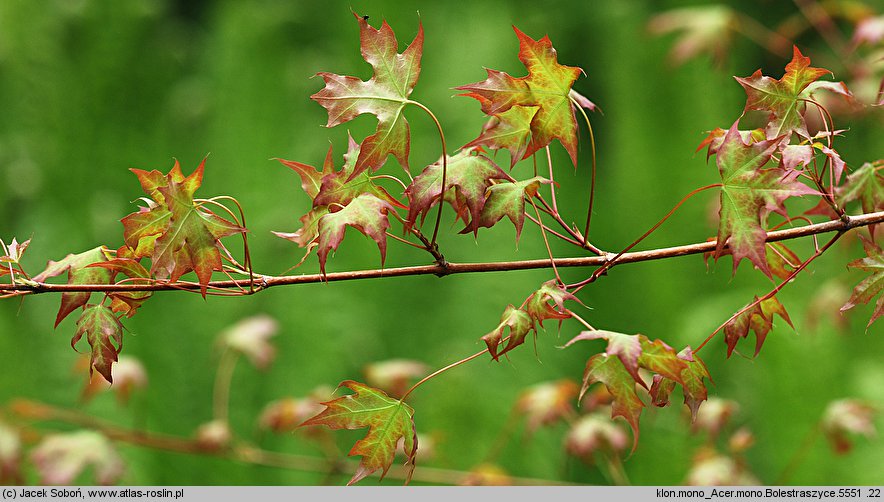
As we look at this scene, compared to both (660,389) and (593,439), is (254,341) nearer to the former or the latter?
(593,439)

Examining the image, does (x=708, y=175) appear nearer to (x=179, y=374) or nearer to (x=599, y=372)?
(x=179, y=374)

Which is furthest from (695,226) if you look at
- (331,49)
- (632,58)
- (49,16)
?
(49,16)

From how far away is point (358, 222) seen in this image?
379 mm

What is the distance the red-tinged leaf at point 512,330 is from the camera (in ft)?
1.27

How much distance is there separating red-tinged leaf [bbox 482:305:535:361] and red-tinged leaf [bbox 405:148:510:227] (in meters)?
0.05

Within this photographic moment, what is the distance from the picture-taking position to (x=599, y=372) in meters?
0.40

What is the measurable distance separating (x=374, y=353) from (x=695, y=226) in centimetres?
77

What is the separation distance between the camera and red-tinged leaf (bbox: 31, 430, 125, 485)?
0.86 meters

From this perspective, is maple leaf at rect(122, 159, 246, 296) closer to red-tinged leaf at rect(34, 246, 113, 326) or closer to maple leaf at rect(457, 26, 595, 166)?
red-tinged leaf at rect(34, 246, 113, 326)

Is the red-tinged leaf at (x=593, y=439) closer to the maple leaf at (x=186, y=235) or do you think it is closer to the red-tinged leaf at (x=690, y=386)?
the red-tinged leaf at (x=690, y=386)

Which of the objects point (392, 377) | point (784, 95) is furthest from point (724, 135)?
point (392, 377)

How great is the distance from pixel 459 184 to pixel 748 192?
0.14m

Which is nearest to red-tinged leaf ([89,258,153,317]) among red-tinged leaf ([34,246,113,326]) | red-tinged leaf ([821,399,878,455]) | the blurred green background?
red-tinged leaf ([34,246,113,326])

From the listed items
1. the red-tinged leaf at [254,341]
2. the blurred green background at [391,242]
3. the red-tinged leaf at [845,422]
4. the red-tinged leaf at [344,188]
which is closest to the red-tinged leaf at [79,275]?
the red-tinged leaf at [344,188]
